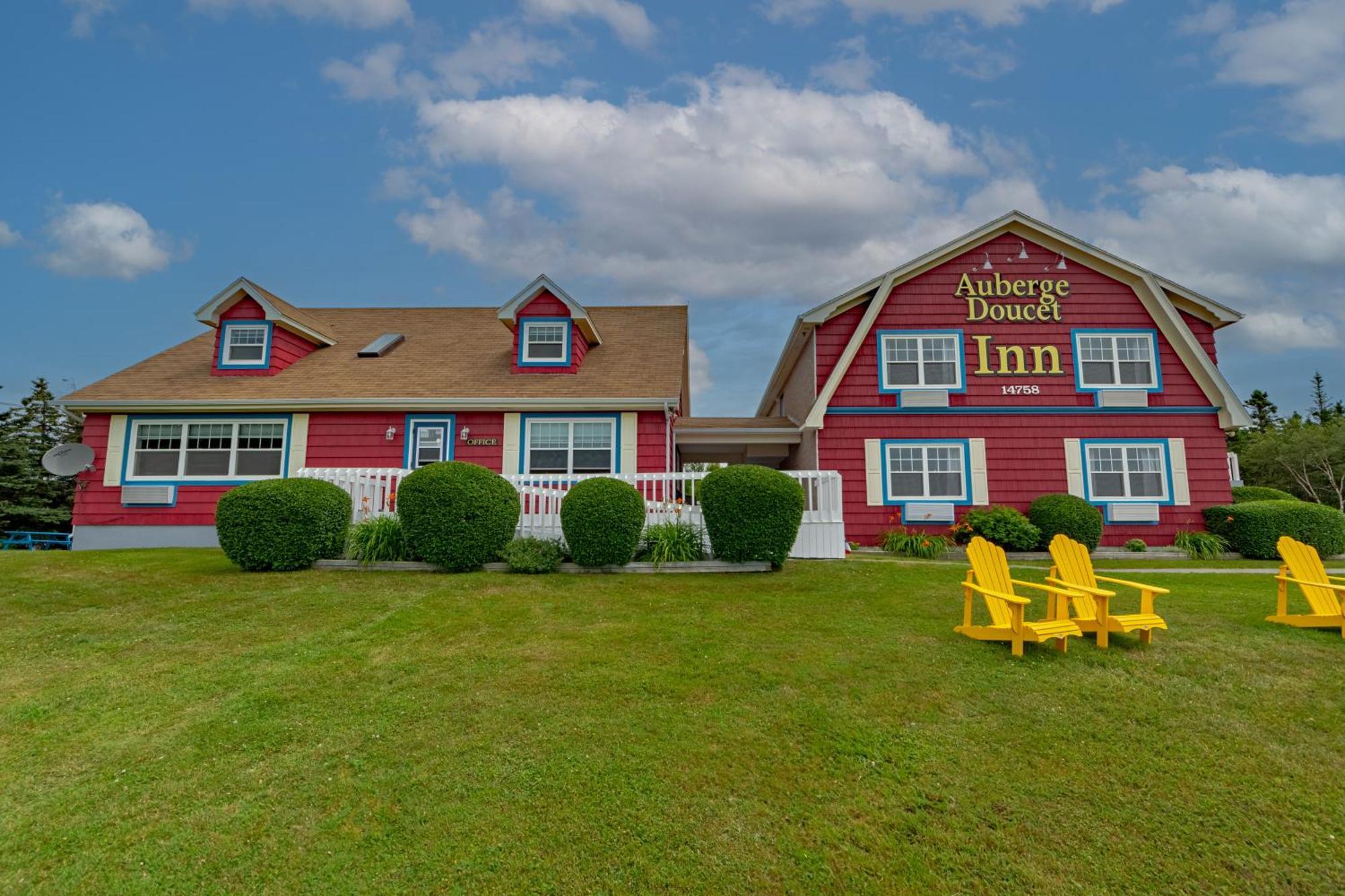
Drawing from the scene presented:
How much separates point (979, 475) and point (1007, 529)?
1659mm

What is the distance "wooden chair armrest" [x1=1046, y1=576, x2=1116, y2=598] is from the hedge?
1072 centimetres

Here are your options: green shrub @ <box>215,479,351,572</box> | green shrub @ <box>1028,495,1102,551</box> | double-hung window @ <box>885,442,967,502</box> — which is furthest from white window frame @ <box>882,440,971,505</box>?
green shrub @ <box>215,479,351,572</box>

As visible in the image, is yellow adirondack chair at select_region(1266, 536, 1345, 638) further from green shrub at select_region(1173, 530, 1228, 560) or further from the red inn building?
green shrub at select_region(1173, 530, 1228, 560)

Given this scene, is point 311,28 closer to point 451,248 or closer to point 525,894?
point 451,248

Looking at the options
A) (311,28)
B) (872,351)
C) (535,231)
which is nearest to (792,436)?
(872,351)

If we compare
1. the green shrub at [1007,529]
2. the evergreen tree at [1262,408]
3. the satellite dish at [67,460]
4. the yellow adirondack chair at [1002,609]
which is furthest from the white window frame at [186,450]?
the evergreen tree at [1262,408]

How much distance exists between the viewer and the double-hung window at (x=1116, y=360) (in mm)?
15320

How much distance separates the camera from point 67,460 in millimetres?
14289

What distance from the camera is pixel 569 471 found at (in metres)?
14.7

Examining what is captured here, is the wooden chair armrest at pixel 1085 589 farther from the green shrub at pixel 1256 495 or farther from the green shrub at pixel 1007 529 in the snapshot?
the green shrub at pixel 1256 495

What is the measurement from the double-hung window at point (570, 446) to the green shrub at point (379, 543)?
16.2ft

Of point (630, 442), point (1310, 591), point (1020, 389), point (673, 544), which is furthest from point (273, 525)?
point (1020, 389)

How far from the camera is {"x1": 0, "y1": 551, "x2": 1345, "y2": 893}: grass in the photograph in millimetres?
2918

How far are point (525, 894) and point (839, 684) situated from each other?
9.61ft
